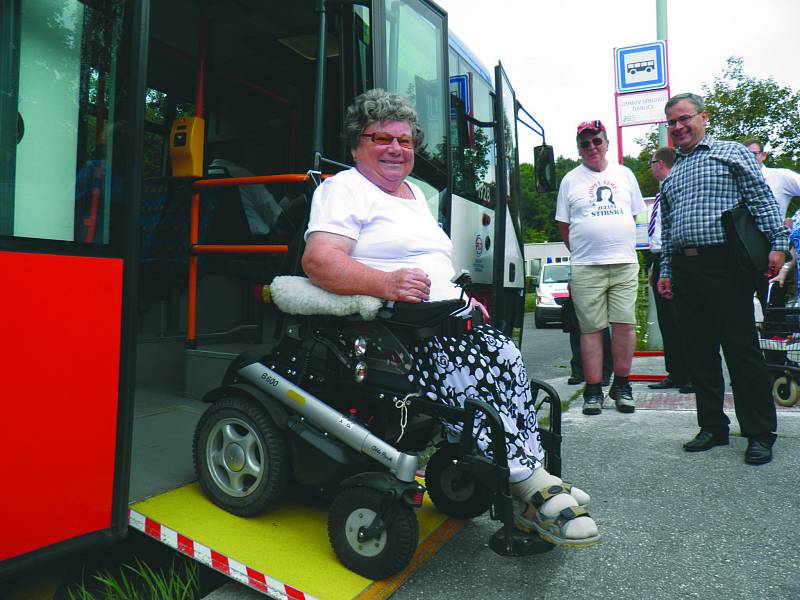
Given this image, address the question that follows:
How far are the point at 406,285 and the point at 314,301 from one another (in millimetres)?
334

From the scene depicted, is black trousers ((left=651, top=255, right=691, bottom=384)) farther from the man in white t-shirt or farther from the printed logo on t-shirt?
the printed logo on t-shirt

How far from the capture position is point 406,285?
2.24 meters

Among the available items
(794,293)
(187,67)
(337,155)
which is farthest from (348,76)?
(794,293)

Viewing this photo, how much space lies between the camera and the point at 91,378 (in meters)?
1.94

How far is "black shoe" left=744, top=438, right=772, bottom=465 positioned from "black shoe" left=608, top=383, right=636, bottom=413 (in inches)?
49.4

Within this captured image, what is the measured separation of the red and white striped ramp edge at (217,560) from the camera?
1986 mm

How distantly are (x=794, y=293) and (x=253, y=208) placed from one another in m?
4.55

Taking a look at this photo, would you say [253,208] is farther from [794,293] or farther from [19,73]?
[794,293]

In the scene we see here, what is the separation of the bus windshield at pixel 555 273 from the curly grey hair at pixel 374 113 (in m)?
15.4

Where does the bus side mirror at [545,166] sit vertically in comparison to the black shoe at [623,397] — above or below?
above

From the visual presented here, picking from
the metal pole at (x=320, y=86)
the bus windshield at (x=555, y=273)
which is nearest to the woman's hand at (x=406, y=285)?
the metal pole at (x=320, y=86)

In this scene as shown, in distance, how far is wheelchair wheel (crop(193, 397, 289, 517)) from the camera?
7.71ft

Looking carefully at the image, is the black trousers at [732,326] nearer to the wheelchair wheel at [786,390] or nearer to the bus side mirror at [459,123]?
the wheelchair wheel at [786,390]

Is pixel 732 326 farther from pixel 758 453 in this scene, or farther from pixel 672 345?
pixel 672 345
